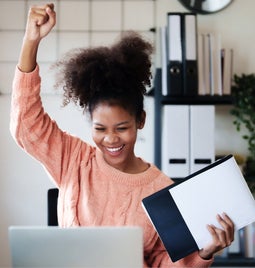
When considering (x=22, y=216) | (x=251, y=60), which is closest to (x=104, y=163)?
(x=22, y=216)

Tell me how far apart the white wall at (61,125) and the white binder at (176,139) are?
0.92 ft

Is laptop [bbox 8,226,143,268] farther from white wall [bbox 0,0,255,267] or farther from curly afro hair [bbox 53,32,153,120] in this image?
white wall [bbox 0,0,255,267]

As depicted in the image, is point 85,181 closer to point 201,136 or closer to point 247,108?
point 201,136

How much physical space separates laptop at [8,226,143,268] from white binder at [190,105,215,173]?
121 centimetres

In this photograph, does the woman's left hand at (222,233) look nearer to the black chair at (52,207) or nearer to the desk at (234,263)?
the black chair at (52,207)

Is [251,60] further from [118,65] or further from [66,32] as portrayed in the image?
[118,65]

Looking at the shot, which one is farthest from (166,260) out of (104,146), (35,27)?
(35,27)

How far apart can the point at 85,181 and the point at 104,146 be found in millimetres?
96

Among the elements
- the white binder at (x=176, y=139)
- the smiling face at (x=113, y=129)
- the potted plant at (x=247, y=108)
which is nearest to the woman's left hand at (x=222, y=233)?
the smiling face at (x=113, y=129)

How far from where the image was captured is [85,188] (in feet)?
3.26

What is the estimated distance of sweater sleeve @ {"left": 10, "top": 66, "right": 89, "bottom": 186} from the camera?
0.88 metres

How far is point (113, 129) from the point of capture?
0.97 metres

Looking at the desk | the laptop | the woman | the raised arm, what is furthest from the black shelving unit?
the laptop

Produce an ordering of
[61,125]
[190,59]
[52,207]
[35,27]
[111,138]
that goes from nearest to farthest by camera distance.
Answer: [35,27] < [111,138] < [52,207] < [190,59] < [61,125]
